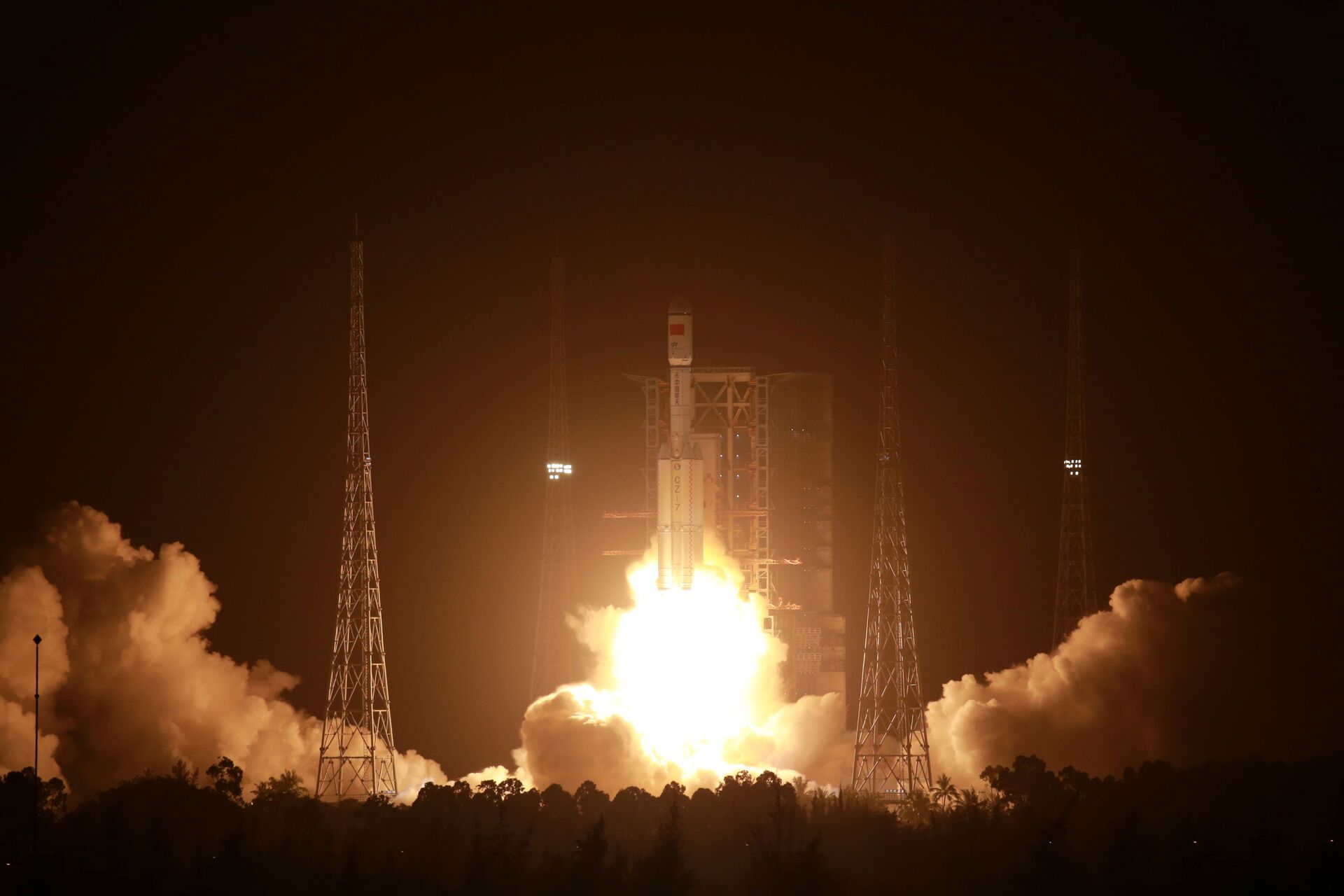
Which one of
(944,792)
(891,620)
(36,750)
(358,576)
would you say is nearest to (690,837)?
(944,792)

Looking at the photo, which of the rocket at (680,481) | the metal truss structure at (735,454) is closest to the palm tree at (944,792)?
the metal truss structure at (735,454)

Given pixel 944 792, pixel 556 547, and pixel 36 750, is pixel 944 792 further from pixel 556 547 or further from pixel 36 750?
pixel 36 750

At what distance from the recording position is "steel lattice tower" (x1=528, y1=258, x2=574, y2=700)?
56906mm

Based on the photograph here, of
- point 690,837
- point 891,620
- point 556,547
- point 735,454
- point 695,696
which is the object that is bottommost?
point 690,837

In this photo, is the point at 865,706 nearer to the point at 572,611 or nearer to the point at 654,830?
the point at 572,611

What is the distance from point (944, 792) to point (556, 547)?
36.4 feet

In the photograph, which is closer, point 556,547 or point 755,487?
point 755,487

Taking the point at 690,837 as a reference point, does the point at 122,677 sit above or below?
above

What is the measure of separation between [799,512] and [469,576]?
11.7 m

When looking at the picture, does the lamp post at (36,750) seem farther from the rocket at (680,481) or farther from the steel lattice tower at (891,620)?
the steel lattice tower at (891,620)

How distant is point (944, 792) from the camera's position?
2100 inches

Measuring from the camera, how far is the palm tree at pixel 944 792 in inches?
2100

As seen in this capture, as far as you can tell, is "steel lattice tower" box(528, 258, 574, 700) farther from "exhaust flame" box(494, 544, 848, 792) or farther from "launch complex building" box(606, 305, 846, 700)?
"launch complex building" box(606, 305, 846, 700)

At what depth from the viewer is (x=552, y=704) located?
54.6 meters
